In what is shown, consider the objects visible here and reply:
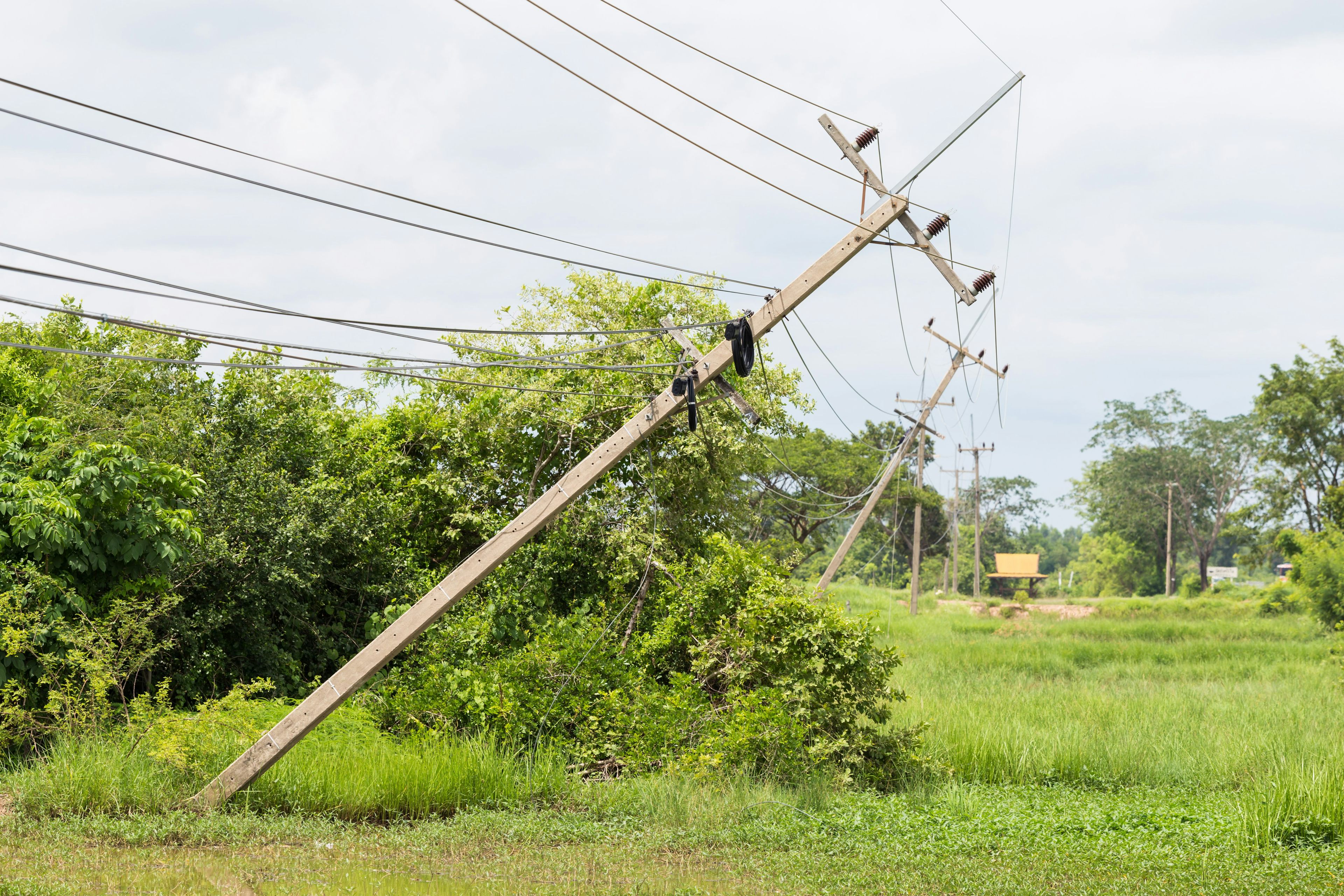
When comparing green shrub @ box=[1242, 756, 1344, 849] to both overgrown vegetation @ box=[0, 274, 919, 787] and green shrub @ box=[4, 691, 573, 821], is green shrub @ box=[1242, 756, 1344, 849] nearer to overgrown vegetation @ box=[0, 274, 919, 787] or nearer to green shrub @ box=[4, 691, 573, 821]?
overgrown vegetation @ box=[0, 274, 919, 787]

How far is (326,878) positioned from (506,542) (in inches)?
138

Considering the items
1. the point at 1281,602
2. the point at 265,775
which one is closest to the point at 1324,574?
the point at 1281,602

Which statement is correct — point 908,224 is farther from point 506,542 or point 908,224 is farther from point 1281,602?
point 1281,602

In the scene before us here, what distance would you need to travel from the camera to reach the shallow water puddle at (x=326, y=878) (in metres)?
8.00

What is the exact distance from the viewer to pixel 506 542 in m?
10.5

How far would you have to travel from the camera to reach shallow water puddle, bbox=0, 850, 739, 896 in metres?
8.00

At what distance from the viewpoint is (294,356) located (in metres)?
10.3

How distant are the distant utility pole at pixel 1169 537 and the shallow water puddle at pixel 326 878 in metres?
66.4

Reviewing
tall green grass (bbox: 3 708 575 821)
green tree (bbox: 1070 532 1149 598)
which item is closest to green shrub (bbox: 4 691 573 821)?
tall green grass (bbox: 3 708 575 821)

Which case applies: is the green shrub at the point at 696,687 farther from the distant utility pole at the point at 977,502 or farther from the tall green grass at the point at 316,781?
the distant utility pole at the point at 977,502

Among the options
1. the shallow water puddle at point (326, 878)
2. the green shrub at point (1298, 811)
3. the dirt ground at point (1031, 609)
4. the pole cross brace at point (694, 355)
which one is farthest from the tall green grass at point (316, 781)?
the dirt ground at point (1031, 609)

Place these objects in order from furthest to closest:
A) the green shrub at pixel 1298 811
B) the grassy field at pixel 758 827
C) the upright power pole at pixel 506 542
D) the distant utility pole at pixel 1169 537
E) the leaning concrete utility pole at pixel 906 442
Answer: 1. the distant utility pole at pixel 1169 537
2. the leaning concrete utility pole at pixel 906 442
3. the upright power pole at pixel 506 542
4. the green shrub at pixel 1298 811
5. the grassy field at pixel 758 827

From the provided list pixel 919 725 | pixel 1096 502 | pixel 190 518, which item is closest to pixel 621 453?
pixel 919 725

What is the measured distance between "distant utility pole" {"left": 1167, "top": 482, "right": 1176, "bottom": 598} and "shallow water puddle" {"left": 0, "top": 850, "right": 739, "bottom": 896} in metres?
66.4
